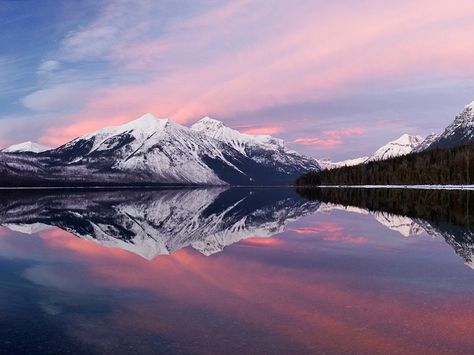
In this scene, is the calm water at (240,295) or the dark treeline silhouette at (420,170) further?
the dark treeline silhouette at (420,170)

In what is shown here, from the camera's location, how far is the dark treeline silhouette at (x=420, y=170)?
125750 mm

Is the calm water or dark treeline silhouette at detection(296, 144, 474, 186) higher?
dark treeline silhouette at detection(296, 144, 474, 186)

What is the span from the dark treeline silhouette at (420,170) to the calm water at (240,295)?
4006 inches

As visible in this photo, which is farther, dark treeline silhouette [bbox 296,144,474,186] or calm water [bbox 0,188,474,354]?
dark treeline silhouette [bbox 296,144,474,186]

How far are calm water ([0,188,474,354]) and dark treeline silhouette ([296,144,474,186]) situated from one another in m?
102

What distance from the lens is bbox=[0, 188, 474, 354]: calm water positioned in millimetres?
11641

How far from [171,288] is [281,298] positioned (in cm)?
401

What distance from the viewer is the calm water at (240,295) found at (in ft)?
38.2

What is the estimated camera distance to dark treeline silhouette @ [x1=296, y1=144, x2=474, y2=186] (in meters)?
126

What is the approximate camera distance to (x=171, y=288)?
1730 cm

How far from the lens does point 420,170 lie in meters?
143

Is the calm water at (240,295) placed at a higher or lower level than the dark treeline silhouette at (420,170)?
lower

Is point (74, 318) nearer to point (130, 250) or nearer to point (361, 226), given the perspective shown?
point (130, 250)

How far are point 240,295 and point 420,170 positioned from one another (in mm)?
137561
